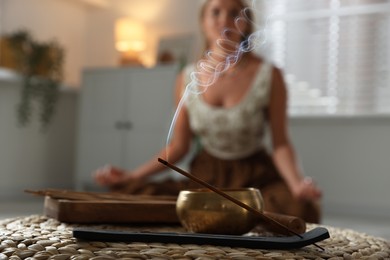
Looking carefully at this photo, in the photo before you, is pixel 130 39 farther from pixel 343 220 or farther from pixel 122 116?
pixel 343 220

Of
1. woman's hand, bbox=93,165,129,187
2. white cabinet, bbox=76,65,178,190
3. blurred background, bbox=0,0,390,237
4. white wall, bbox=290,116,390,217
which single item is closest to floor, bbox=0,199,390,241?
blurred background, bbox=0,0,390,237

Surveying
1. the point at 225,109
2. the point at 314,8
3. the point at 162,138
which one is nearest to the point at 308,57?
the point at 314,8

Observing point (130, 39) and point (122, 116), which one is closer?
point (122, 116)

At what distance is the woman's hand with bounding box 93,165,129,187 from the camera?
1.30 meters

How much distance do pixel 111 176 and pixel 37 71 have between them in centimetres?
289

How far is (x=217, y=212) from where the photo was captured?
66 centimetres

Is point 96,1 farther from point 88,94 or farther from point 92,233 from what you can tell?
point 92,233

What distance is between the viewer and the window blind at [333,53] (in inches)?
147

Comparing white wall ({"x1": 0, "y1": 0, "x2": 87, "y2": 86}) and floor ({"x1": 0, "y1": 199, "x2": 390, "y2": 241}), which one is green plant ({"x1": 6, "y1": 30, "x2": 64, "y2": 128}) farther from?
floor ({"x1": 0, "y1": 199, "x2": 390, "y2": 241})

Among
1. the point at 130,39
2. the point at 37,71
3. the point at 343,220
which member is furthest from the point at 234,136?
the point at 130,39

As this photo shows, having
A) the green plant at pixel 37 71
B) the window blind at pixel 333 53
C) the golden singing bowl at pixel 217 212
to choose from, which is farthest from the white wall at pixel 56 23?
the golden singing bowl at pixel 217 212

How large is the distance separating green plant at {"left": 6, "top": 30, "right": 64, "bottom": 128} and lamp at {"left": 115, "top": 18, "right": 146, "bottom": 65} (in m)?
0.46

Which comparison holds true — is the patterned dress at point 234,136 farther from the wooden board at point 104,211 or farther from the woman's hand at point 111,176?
the wooden board at point 104,211

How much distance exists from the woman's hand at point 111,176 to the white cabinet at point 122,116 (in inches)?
102
